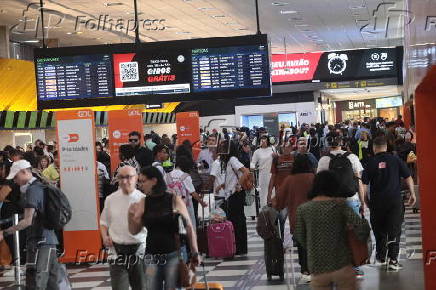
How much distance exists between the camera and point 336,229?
20.9ft

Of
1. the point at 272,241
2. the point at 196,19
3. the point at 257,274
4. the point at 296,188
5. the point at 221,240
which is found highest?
the point at 196,19

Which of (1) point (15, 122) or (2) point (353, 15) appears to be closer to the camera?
(1) point (15, 122)

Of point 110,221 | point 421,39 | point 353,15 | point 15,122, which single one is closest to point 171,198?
point 110,221

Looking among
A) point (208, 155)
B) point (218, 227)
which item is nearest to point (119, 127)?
point (208, 155)

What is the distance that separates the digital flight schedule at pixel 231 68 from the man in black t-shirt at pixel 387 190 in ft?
12.3

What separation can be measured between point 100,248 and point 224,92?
129 inches

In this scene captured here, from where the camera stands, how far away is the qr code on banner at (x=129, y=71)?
1411 cm

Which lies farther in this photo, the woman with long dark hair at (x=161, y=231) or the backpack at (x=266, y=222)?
the backpack at (x=266, y=222)

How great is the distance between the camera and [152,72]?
46.3ft

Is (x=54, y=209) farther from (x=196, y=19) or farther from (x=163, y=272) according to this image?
(x=196, y=19)

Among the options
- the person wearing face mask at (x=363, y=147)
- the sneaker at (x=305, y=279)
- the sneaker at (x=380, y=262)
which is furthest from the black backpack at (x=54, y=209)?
the person wearing face mask at (x=363, y=147)

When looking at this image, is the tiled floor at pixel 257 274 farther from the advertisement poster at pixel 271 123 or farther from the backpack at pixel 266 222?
the advertisement poster at pixel 271 123

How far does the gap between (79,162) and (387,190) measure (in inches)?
196

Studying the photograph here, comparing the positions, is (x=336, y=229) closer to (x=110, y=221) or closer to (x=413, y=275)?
(x=110, y=221)
